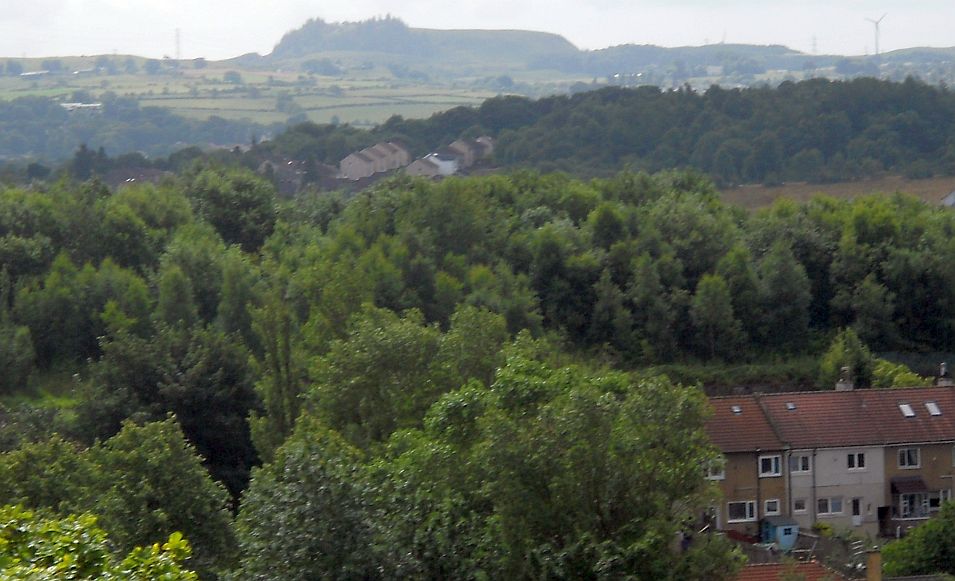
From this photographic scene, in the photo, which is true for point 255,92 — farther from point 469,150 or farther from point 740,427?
point 740,427

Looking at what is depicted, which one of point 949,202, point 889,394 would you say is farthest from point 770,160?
point 889,394

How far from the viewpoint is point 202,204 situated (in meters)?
45.9

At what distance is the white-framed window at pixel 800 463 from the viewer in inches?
989

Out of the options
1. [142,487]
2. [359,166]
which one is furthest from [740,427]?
[359,166]

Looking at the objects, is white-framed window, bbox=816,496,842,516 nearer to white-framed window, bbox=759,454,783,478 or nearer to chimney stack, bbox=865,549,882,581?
white-framed window, bbox=759,454,783,478

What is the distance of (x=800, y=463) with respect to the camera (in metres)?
25.2

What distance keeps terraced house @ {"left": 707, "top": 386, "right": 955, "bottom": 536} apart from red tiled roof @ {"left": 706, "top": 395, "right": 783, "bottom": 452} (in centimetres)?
2

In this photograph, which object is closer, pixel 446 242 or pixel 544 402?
pixel 544 402

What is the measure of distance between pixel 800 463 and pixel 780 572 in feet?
28.8

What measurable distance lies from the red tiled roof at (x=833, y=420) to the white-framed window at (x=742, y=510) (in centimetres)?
98

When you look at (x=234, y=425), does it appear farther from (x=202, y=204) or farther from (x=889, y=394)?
(x=202, y=204)

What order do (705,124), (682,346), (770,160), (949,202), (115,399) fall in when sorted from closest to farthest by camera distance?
(115,399)
(682,346)
(949,202)
(770,160)
(705,124)

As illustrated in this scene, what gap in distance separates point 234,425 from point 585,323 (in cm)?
1405

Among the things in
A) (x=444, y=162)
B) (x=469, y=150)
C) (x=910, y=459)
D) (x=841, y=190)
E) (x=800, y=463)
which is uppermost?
(x=469, y=150)
